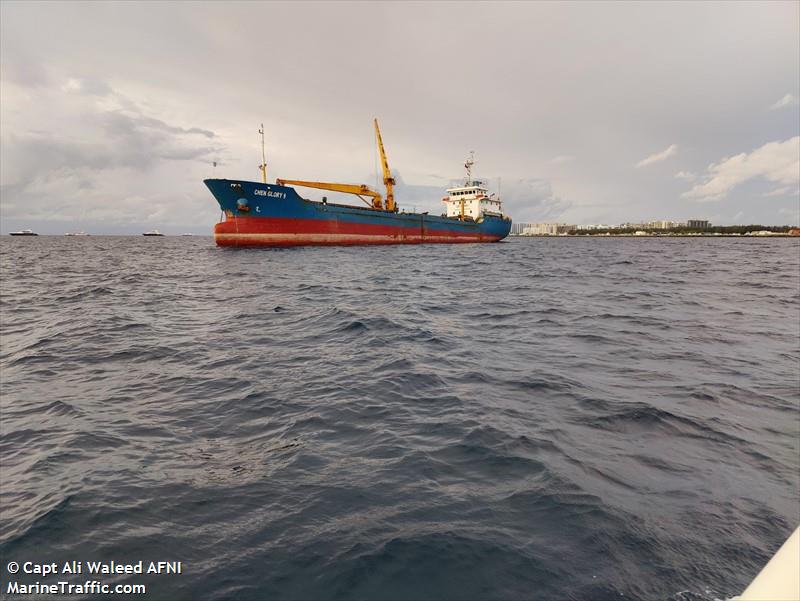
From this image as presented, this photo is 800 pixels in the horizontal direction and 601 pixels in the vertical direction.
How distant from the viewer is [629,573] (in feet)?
9.07

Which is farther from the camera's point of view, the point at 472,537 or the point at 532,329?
the point at 532,329

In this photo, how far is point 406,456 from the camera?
4320 mm

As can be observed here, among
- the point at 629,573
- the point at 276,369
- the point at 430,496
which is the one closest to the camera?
the point at 629,573

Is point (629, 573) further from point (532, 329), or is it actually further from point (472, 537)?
point (532, 329)

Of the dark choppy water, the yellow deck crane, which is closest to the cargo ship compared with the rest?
the yellow deck crane

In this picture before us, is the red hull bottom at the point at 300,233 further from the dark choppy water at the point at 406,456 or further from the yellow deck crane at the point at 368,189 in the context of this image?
the dark choppy water at the point at 406,456

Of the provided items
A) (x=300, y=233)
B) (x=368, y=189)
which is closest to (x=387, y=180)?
(x=368, y=189)

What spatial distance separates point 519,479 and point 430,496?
3.02 ft

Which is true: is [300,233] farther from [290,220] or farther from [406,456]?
[406,456]

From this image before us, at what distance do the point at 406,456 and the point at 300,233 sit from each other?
33443mm

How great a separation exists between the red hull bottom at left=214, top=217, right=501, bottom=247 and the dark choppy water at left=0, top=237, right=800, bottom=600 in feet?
81.8

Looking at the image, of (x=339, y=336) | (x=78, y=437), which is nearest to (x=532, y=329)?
(x=339, y=336)

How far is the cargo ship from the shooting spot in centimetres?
3278

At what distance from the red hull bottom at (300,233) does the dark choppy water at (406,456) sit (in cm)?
2492
